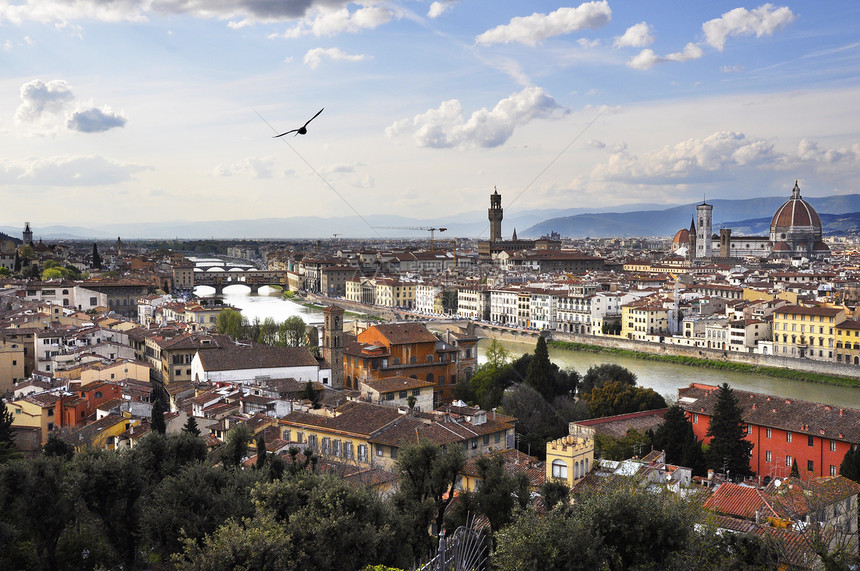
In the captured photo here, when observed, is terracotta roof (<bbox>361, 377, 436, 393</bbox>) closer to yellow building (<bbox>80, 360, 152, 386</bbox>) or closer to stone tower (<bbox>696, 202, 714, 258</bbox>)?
yellow building (<bbox>80, 360, 152, 386</bbox>)

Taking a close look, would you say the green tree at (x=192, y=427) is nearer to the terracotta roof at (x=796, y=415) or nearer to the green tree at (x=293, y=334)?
the terracotta roof at (x=796, y=415)

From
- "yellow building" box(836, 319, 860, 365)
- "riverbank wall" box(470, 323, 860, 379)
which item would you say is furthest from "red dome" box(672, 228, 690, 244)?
"yellow building" box(836, 319, 860, 365)

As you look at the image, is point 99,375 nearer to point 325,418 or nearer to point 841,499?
point 325,418

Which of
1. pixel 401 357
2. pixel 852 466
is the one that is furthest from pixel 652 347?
pixel 852 466

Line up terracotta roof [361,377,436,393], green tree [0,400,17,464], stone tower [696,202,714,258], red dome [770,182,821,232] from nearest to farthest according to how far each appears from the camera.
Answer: green tree [0,400,17,464] → terracotta roof [361,377,436,393] → red dome [770,182,821,232] → stone tower [696,202,714,258]

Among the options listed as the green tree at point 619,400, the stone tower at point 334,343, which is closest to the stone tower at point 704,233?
the green tree at point 619,400

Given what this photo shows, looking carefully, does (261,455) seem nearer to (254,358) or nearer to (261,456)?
(261,456)
